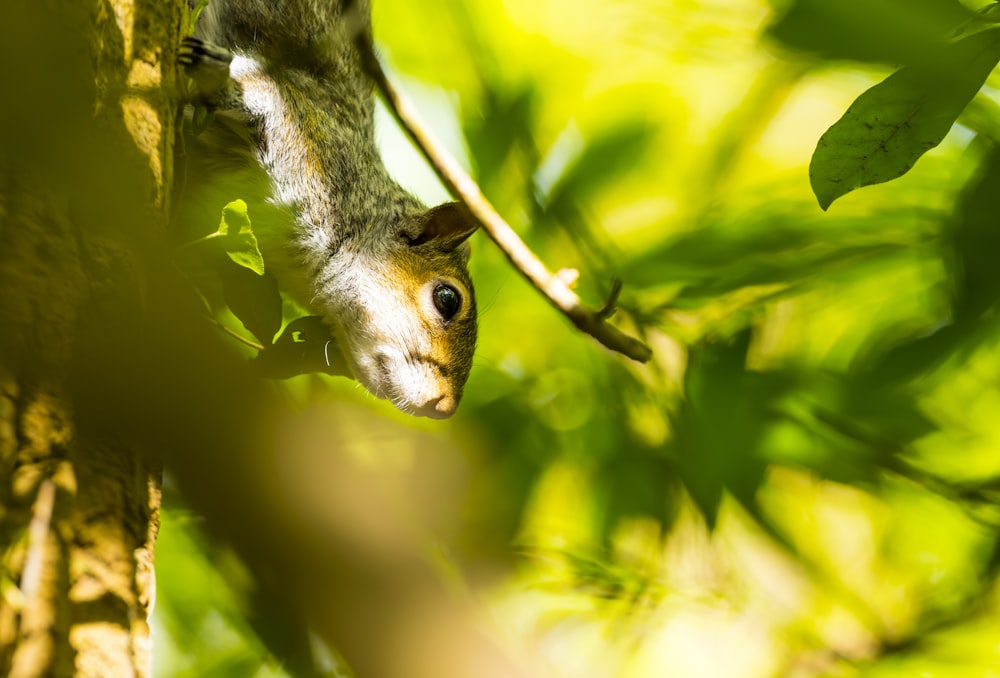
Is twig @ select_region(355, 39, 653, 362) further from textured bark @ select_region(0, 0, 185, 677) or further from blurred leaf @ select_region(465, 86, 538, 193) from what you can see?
textured bark @ select_region(0, 0, 185, 677)

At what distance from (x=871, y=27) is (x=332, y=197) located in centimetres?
141

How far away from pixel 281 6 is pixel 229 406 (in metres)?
1.35

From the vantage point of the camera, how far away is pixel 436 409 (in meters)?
1.79

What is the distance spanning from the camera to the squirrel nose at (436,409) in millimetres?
1791

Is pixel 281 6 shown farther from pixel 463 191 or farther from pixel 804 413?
pixel 804 413

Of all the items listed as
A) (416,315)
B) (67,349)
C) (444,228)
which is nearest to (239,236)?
(67,349)

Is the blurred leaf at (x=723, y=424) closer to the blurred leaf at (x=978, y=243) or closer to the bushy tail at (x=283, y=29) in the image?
the blurred leaf at (x=978, y=243)

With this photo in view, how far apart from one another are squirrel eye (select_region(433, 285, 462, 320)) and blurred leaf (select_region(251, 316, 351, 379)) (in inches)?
15.1

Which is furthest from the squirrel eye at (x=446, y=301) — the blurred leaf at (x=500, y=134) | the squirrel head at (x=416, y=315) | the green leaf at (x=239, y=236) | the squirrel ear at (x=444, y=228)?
the green leaf at (x=239, y=236)

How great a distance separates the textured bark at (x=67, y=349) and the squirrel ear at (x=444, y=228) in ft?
3.87

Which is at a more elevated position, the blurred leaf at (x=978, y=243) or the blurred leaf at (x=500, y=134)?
the blurred leaf at (x=500, y=134)

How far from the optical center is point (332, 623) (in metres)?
0.92

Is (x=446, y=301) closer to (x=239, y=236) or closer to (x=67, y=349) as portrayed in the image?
(x=239, y=236)

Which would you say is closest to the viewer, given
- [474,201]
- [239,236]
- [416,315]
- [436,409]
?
[239,236]
